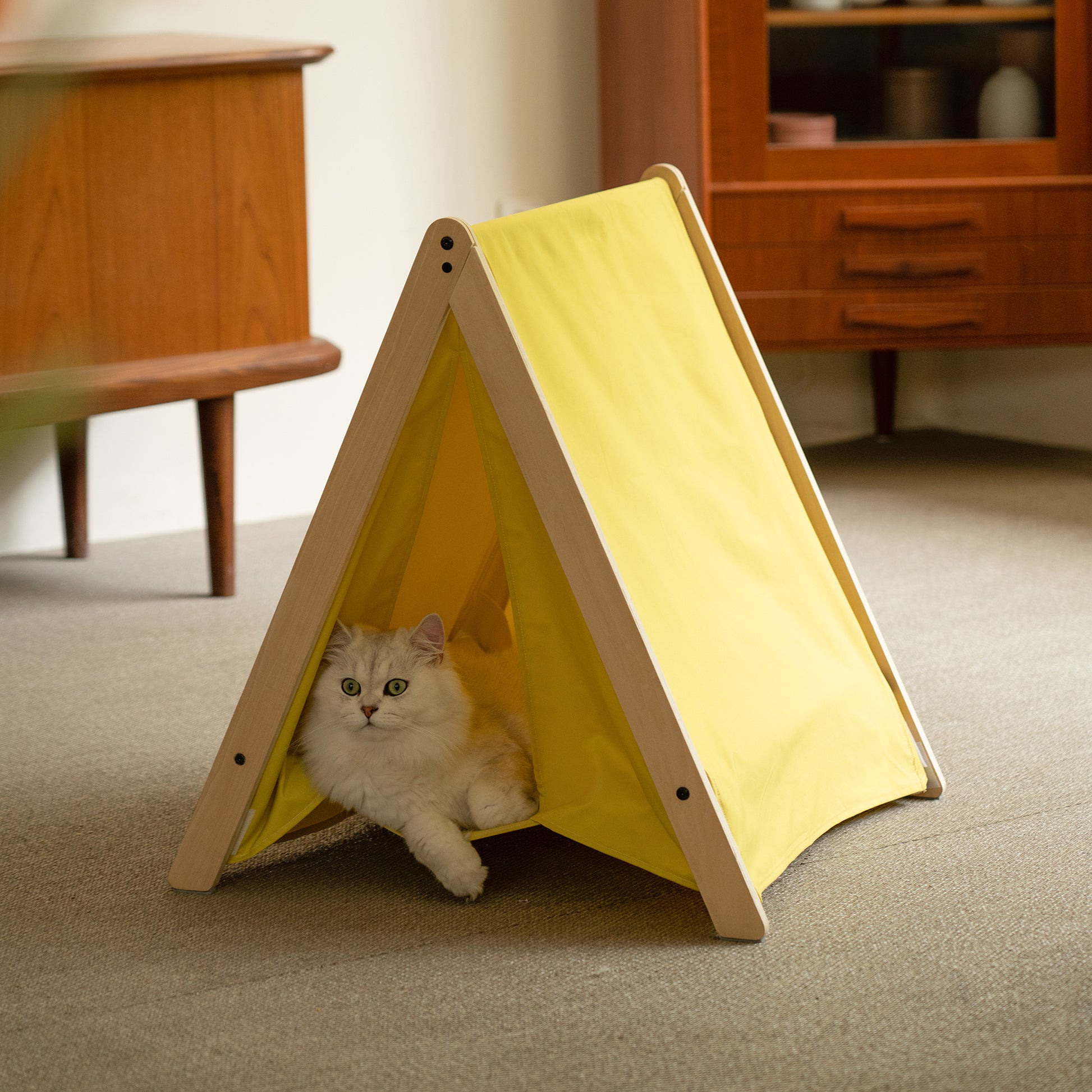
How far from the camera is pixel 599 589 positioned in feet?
3.72

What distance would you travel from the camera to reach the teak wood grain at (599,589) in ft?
3.69

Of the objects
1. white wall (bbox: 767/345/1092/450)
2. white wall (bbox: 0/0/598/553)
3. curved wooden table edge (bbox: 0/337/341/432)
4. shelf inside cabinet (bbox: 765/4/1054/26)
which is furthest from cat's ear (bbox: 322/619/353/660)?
white wall (bbox: 767/345/1092/450)

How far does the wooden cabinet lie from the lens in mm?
2857

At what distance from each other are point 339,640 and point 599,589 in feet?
0.91

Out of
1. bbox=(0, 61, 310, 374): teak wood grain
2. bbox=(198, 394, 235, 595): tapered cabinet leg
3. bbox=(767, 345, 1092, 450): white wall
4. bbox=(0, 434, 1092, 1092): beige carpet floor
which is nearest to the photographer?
bbox=(0, 434, 1092, 1092): beige carpet floor

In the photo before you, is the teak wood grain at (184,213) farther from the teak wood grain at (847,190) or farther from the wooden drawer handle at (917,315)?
the wooden drawer handle at (917,315)

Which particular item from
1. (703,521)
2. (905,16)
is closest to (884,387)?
(905,16)

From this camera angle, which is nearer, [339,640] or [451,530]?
[339,640]

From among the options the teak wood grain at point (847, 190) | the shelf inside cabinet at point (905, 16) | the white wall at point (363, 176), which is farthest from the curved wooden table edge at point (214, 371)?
the shelf inside cabinet at point (905, 16)

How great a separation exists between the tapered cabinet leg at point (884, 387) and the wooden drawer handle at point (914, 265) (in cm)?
55

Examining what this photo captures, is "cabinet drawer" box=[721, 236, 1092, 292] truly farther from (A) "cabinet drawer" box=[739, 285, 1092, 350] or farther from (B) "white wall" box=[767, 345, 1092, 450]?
(B) "white wall" box=[767, 345, 1092, 450]

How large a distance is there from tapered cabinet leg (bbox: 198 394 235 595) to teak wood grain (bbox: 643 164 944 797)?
3.24 feet

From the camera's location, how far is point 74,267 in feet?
5.84

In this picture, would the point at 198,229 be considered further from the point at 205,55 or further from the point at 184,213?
the point at 205,55
